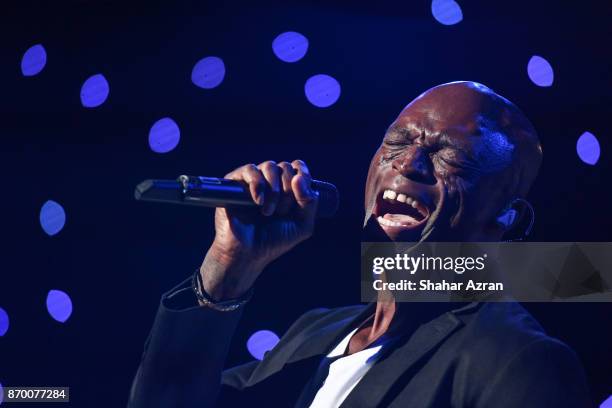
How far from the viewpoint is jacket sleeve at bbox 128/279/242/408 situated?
162 cm

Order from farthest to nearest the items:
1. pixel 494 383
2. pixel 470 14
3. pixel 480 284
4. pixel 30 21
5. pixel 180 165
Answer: pixel 30 21, pixel 180 165, pixel 470 14, pixel 480 284, pixel 494 383

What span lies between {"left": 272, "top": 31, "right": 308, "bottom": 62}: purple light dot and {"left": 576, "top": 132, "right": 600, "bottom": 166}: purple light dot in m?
0.78

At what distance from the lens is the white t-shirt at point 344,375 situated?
1.50 meters

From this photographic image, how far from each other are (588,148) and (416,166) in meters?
0.54

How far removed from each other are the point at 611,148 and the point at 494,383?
76 centimetres

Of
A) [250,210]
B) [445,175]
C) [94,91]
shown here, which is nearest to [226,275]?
[250,210]

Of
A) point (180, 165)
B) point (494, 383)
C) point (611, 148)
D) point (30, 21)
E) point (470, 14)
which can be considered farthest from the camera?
point (30, 21)

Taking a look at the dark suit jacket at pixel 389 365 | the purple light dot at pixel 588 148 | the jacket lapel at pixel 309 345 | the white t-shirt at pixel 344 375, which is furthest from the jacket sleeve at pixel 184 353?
the purple light dot at pixel 588 148

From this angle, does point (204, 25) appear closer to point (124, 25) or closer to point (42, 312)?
point (124, 25)

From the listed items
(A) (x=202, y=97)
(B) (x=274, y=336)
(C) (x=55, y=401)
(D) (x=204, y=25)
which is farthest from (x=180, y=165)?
(C) (x=55, y=401)

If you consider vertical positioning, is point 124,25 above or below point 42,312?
above

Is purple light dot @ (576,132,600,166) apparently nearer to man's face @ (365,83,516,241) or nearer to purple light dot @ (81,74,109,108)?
man's face @ (365,83,516,241)

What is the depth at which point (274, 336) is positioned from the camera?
6.64 feet

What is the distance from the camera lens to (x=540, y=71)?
6.05 ft
